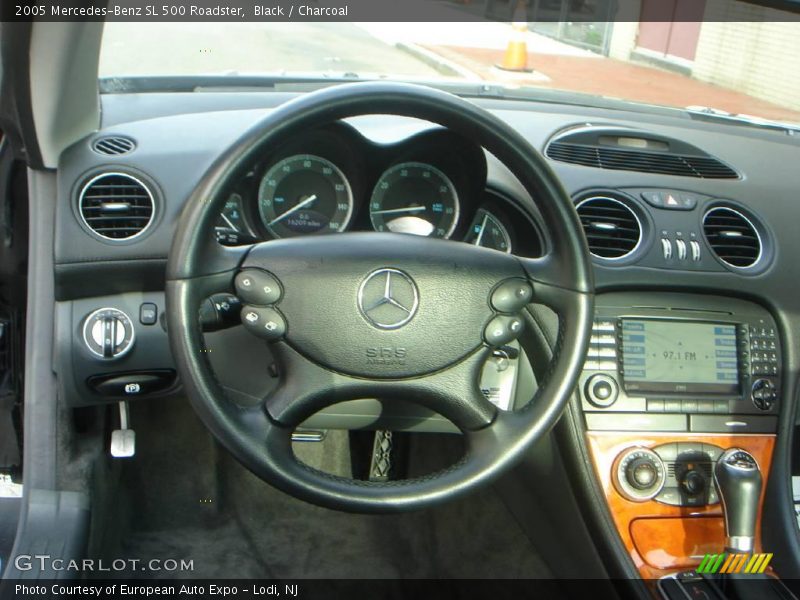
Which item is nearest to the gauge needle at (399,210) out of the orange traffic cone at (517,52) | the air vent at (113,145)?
the air vent at (113,145)

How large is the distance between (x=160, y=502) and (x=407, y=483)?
4.86ft

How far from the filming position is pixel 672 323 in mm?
2230

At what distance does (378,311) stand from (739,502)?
38.9 inches

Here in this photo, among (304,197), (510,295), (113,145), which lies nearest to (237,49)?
(113,145)

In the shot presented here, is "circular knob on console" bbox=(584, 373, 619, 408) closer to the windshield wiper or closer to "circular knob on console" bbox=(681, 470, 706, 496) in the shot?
"circular knob on console" bbox=(681, 470, 706, 496)

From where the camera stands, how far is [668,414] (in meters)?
2.21

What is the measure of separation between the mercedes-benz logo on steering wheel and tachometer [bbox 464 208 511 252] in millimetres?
410

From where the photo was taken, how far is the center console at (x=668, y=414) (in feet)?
7.14

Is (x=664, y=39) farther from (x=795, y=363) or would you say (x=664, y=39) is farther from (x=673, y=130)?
(x=795, y=363)

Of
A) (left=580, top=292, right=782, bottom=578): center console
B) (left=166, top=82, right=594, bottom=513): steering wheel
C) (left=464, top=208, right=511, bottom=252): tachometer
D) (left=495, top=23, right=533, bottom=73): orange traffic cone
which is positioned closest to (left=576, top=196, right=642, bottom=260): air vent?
(left=580, top=292, right=782, bottom=578): center console

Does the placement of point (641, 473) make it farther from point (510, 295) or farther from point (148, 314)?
point (148, 314)

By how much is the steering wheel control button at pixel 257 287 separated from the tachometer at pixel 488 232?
1.84ft

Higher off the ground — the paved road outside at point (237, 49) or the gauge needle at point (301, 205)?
the paved road outside at point (237, 49)

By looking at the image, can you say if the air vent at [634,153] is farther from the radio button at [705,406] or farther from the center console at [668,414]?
the radio button at [705,406]
